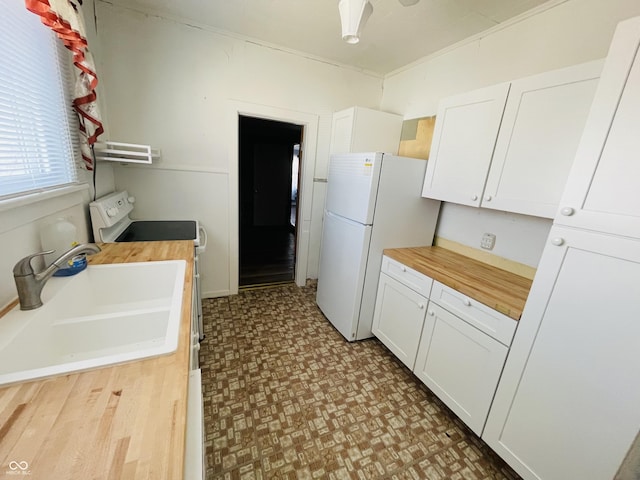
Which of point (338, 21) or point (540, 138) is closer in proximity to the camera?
point (540, 138)

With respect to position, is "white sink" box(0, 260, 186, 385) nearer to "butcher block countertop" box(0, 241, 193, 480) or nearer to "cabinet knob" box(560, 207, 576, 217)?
"butcher block countertop" box(0, 241, 193, 480)

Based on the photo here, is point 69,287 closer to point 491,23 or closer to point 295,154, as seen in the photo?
point 491,23

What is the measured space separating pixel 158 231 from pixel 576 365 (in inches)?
105

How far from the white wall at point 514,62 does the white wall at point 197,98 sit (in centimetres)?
91

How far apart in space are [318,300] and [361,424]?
4.52ft

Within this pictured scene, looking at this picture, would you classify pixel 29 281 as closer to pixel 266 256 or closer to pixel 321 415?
pixel 321 415

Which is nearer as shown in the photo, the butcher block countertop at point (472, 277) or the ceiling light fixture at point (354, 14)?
the ceiling light fixture at point (354, 14)

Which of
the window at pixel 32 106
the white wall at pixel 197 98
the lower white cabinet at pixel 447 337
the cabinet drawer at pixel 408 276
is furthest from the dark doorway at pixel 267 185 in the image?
the window at pixel 32 106

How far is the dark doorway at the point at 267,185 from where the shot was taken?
16.4 feet

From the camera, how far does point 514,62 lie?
1.86 metres

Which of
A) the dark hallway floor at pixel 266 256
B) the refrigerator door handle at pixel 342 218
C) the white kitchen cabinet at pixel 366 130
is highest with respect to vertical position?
the white kitchen cabinet at pixel 366 130

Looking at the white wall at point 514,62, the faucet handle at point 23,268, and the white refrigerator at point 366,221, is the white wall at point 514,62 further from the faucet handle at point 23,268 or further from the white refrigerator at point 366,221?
the faucet handle at point 23,268

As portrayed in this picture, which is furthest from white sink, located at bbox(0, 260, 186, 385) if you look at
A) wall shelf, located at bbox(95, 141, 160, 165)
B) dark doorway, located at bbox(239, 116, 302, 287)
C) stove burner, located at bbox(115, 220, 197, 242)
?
dark doorway, located at bbox(239, 116, 302, 287)

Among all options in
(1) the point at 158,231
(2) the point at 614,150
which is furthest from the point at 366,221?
(1) the point at 158,231
